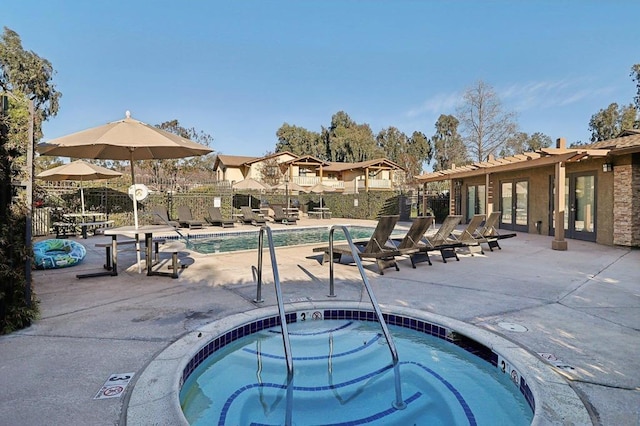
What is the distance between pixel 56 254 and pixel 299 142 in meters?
45.8

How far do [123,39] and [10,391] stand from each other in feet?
64.8

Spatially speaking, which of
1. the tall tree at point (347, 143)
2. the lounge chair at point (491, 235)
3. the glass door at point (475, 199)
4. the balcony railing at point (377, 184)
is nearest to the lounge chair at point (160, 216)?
the lounge chair at point (491, 235)

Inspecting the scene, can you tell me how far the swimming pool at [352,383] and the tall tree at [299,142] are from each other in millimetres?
47537

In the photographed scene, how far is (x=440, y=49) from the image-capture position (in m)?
22.2

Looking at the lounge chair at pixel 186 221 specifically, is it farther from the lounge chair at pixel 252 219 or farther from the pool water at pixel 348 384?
the pool water at pixel 348 384

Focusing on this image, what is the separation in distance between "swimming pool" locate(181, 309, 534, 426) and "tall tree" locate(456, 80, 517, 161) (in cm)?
3188

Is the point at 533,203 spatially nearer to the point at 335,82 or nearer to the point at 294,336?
the point at 294,336

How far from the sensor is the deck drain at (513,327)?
356cm

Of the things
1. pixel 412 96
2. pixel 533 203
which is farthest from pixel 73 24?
pixel 412 96

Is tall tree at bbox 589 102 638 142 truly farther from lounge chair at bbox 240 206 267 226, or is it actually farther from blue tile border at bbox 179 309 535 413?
blue tile border at bbox 179 309 535 413

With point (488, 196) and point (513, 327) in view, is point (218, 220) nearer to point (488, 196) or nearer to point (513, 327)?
point (488, 196)

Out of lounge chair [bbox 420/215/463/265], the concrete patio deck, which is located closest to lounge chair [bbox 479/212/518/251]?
the concrete patio deck

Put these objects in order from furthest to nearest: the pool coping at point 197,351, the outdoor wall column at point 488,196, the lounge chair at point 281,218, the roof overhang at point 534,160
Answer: the lounge chair at point 281,218 → the outdoor wall column at point 488,196 → the roof overhang at point 534,160 → the pool coping at point 197,351

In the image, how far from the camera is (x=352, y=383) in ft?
9.97
